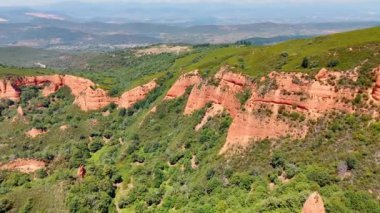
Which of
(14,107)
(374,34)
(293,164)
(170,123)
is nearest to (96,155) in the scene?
(170,123)

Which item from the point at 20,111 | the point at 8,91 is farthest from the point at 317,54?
the point at 8,91

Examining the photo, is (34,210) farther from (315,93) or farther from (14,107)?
(14,107)

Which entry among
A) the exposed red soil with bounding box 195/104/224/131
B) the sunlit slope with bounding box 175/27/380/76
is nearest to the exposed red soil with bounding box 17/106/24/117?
the exposed red soil with bounding box 195/104/224/131

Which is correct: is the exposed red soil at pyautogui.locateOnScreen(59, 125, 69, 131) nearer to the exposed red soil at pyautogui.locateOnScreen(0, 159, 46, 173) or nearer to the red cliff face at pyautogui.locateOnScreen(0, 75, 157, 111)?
the red cliff face at pyautogui.locateOnScreen(0, 75, 157, 111)

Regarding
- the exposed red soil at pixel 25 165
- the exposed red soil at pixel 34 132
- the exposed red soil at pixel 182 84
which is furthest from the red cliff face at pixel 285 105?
the exposed red soil at pixel 34 132

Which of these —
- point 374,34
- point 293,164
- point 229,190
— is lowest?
point 229,190

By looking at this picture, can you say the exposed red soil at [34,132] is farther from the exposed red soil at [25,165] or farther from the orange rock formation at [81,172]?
the orange rock formation at [81,172]
